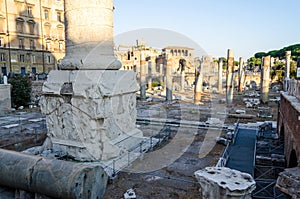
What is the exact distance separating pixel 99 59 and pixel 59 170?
4.07 metres

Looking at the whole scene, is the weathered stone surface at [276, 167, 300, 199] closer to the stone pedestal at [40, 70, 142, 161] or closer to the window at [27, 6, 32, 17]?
the stone pedestal at [40, 70, 142, 161]

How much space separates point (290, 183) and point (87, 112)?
4384 mm

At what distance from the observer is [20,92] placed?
1642 cm

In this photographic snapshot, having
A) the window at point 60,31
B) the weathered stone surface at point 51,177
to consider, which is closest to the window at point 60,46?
the window at point 60,31

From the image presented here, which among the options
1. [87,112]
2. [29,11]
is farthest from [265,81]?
[29,11]

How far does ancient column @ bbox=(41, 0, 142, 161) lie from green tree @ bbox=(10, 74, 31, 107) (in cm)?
1145

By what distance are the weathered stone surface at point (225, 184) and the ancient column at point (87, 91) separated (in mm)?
2808

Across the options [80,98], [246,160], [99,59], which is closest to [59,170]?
[80,98]

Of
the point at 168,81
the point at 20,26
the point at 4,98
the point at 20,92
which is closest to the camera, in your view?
the point at 4,98

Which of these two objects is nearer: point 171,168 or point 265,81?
point 171,168

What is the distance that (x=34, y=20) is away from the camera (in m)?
29.5

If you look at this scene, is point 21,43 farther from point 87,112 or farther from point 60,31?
point 87,112

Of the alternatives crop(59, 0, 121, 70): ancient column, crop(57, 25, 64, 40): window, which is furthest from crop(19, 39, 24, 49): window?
crop(59, 0, 121, 70): ancient column

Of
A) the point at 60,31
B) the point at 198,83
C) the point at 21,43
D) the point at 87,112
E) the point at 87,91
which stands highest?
the point at 60,31
